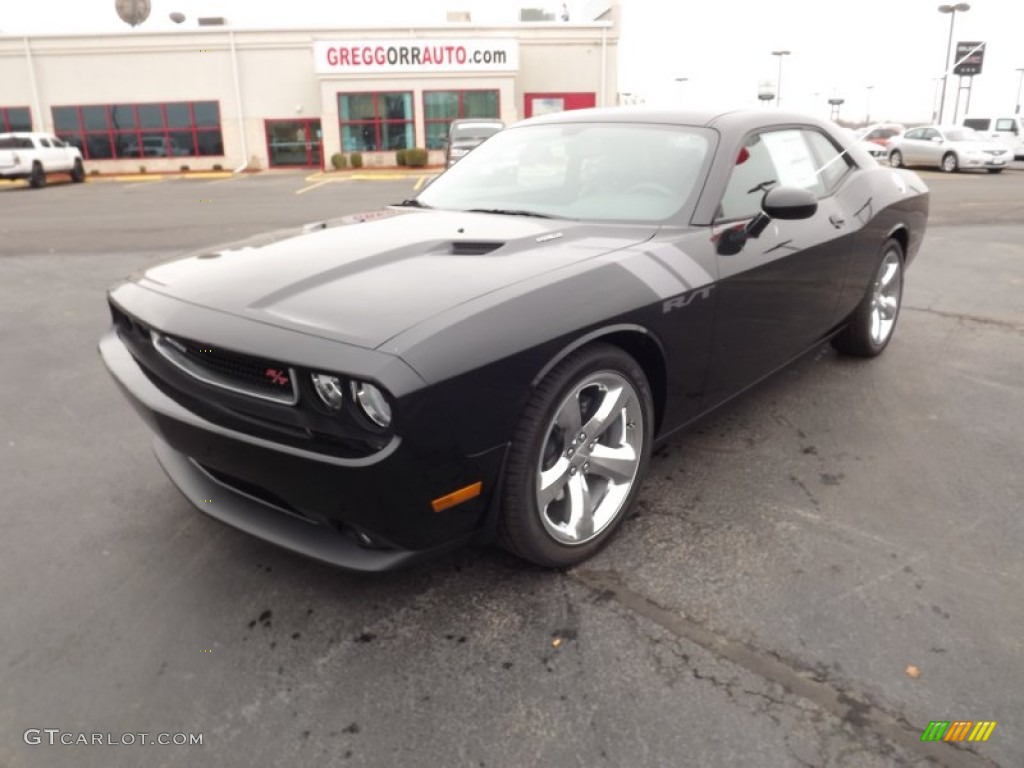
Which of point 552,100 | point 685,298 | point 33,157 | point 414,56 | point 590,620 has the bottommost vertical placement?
point 590,620

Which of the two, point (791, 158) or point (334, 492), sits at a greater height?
point (791, 158)

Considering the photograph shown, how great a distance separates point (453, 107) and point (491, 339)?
30.7 m

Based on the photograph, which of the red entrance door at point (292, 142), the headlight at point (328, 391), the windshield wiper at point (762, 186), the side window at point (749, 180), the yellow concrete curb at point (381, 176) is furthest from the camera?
the red entrance door at point (292, 142)

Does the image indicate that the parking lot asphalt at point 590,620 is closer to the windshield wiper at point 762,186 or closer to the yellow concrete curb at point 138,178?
the windshield wiper at point 762,186

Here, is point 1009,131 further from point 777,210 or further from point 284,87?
point 777,210

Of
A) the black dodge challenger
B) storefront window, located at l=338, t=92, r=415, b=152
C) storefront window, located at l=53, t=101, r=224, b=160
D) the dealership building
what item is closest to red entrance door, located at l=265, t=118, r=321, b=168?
the dealership building

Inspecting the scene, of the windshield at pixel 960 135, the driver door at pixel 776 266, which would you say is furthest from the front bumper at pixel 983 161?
the driver door at pixel 776 266

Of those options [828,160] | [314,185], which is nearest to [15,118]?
[314,185]

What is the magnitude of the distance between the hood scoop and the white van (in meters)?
32.3

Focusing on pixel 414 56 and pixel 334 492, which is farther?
pixel 414 56

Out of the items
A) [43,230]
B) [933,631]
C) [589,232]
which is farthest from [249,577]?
[43,230]

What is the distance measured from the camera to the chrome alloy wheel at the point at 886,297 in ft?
15.3

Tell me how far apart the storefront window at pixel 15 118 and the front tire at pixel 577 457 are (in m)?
35.6

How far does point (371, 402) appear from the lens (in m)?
2.06
